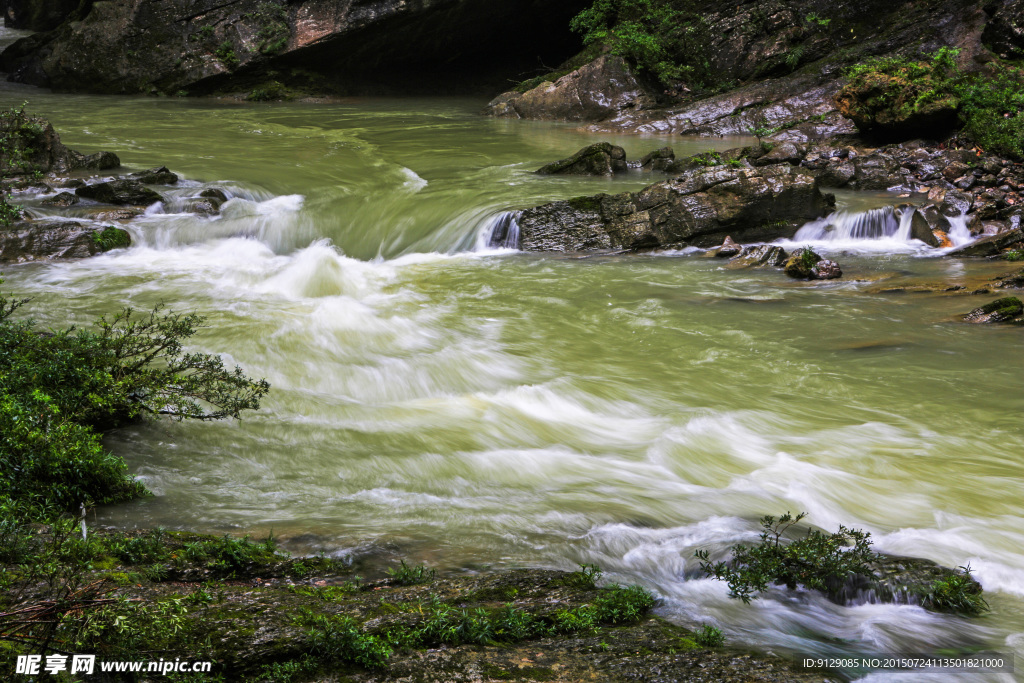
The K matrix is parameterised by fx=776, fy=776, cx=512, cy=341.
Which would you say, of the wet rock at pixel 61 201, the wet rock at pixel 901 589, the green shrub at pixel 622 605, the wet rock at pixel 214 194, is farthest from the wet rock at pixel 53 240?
A: the wet rock at pixel 901 589

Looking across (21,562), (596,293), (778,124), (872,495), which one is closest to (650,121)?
(778,124)

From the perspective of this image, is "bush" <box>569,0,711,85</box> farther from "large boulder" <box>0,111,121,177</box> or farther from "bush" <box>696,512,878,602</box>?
"bush" <box>696,512,878,602</box>

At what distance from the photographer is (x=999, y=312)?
8281 millimetres

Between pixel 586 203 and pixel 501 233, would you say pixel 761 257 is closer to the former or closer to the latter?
pixel 586 203

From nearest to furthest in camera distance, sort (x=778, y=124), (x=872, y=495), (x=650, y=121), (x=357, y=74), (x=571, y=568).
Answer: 1. (x=571, y=568)
2. (x=872, y=495)
3. (x=778, y=124)
4. (x=650, y=121)
5. (x=357, y=74)

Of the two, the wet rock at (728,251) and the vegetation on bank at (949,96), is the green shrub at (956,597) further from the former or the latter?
the vegetation on bank at (949,96)

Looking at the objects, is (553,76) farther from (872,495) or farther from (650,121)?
(872,495)

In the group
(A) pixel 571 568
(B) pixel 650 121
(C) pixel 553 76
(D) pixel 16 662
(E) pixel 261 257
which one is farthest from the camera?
(C) pixel 553 76

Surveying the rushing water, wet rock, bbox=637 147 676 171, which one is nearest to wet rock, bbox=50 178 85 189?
the rushing water

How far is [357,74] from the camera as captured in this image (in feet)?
89.0

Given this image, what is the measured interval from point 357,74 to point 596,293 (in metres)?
20.5

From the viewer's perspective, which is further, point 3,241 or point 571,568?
point 3,241

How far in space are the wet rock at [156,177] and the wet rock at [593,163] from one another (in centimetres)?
670

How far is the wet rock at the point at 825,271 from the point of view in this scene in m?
10.1
